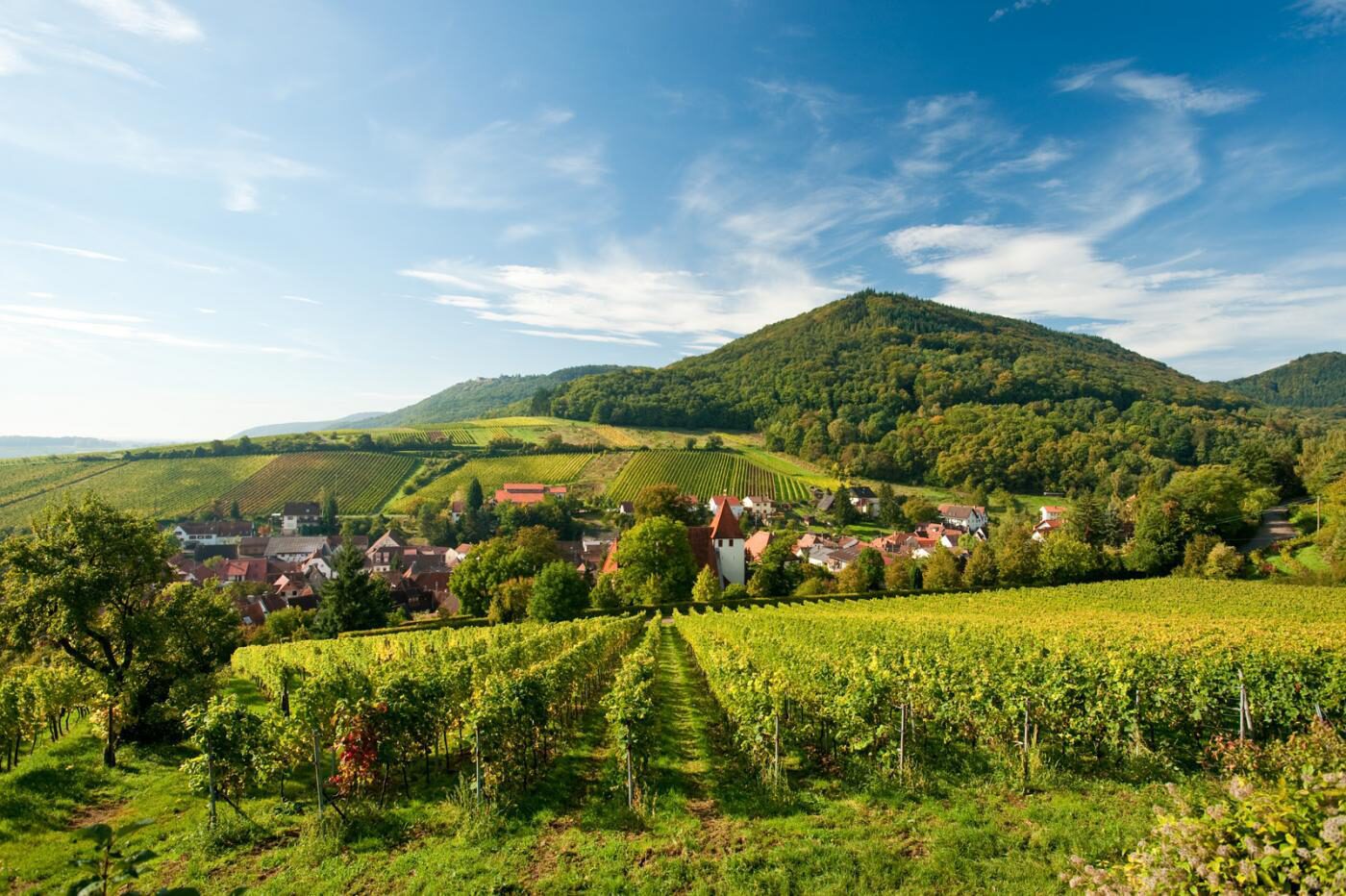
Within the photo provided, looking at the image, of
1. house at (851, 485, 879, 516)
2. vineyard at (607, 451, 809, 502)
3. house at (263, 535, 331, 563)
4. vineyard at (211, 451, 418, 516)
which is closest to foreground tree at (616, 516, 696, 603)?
vineyard at (607, 451, 809, 502)

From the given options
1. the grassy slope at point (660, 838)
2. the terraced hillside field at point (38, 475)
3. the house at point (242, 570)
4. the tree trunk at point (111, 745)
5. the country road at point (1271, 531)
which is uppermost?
the terraced hillside field at point (38, 475)

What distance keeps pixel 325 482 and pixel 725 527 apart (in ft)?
284

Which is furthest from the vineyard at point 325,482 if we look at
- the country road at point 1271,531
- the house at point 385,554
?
the country road at point 1271,531

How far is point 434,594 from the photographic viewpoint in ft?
198

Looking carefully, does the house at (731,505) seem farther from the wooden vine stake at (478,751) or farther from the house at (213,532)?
the wooden vine stake at (478,751)

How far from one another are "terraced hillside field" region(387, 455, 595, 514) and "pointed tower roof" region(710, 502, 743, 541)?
52482 mm

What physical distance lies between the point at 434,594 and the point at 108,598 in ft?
159

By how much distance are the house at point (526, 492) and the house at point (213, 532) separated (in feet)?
129

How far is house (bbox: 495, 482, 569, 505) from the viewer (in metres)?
91.9

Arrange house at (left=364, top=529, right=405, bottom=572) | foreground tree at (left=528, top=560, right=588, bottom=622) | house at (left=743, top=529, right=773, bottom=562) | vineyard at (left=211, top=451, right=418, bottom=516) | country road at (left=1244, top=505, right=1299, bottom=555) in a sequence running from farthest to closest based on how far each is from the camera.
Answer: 1. vineyard at (left=211, top=451, right=418, bottom=516)
2. house at (left=364, top=529, right=405, bottom=572)
3. house at (left=743, top=529, right=773, bottom=562)
4. country road at (left=1244, top=505, right=1299, bottom=555)
5. foreground tree at (left=528, top=560, right=588, bottom=622)

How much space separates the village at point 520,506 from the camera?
183 ft

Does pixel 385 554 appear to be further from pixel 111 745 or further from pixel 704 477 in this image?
pixel 111 745

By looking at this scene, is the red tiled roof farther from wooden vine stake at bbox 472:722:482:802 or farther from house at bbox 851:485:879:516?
A: house at bbox 851:485:879:516

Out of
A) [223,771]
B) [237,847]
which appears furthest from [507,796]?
[223,771]
